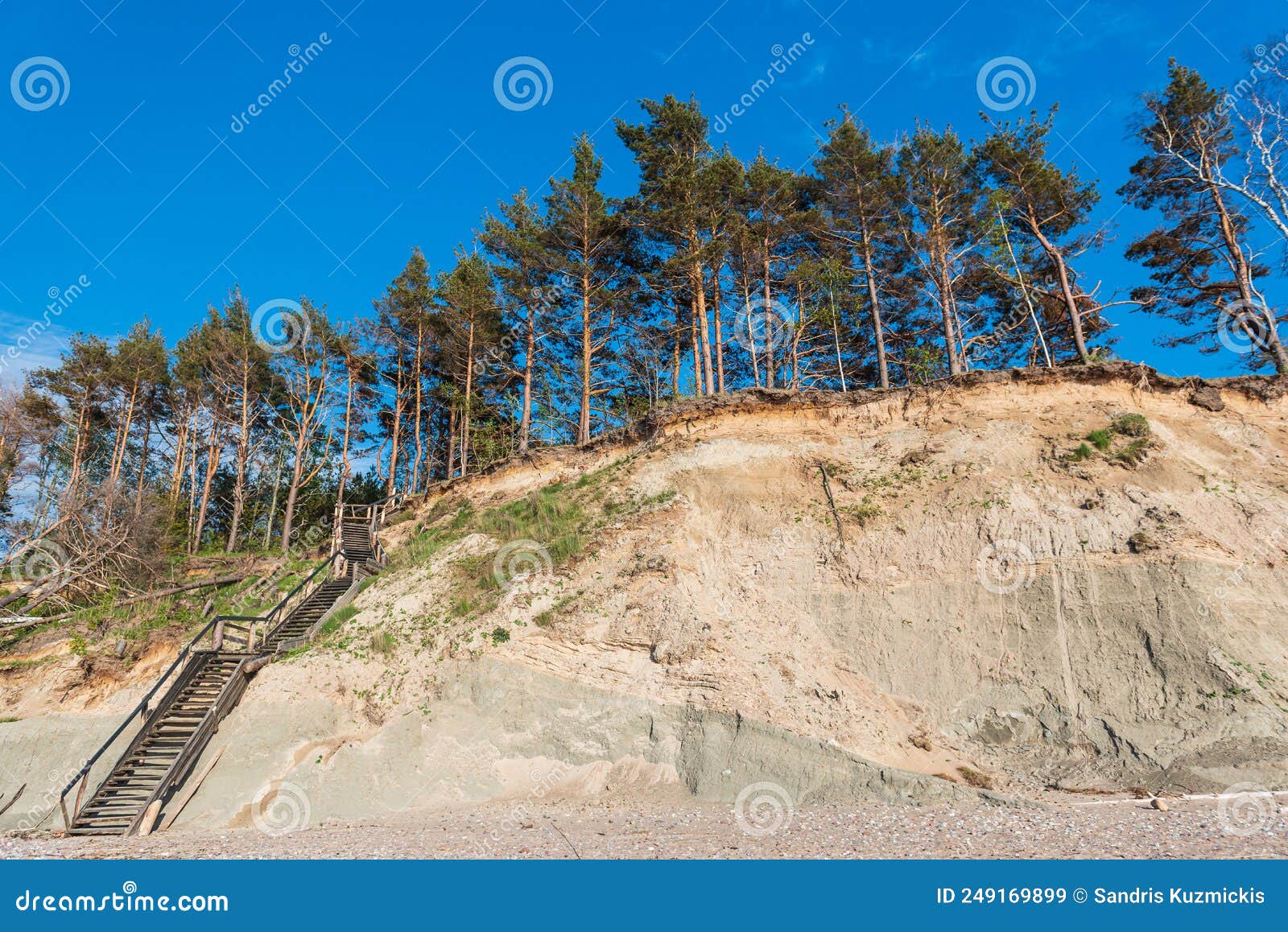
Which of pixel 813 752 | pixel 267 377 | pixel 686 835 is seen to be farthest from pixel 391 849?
pixel 267 377

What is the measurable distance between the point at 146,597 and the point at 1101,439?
29079 mm

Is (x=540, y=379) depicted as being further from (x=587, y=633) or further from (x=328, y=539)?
(x=587, y=633)

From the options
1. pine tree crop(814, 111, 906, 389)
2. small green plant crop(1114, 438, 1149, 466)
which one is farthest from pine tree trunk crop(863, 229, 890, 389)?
small green plant crop(1114, 438, 1149, 466)

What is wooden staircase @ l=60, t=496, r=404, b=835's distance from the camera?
41.7 ft

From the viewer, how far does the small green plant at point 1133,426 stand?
17.7 meters

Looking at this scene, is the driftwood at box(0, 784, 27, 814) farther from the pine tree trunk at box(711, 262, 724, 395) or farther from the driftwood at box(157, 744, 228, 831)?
the pine tree trunk at box(711, 262, 724, 395)

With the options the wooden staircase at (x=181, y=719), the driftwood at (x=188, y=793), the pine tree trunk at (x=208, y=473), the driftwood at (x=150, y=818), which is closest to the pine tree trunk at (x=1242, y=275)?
the wooden staircase at (x=181, y=719)

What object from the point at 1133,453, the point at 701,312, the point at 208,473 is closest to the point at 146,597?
the point at 208,473

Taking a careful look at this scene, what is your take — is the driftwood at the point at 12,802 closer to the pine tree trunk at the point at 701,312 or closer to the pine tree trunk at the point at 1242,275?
the pine tree trunk at the point at 701,312

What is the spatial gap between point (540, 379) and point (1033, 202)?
2125 cm

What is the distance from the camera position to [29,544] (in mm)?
19812

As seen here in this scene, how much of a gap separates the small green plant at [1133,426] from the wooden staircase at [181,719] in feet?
71.9

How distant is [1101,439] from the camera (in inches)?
699

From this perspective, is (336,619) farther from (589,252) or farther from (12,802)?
(589,252)
